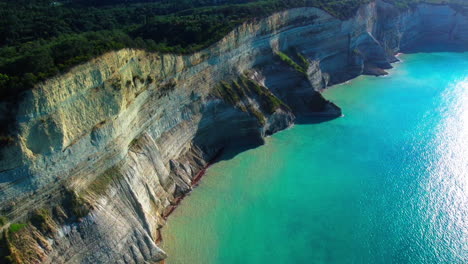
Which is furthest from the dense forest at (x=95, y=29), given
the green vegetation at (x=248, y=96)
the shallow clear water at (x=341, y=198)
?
the shallow clear water at (x=341, y=198)

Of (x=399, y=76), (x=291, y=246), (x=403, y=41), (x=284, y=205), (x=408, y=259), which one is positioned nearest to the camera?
(x=408, y=259)

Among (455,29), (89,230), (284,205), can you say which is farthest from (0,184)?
(455,29)

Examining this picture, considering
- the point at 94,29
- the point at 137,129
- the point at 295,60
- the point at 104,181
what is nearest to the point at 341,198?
the point at 137,129

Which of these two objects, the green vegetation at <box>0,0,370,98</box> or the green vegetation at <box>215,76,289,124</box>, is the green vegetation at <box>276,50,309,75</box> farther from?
the green vegetation at <box>215,76,289,124</box>

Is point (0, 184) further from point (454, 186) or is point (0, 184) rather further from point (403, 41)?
point (403, 41)

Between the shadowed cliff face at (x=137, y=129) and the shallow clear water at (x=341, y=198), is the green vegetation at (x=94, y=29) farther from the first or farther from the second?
the shallow clear water at (x=341, y=198)

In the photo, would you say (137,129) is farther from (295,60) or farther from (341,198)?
(295,60)
